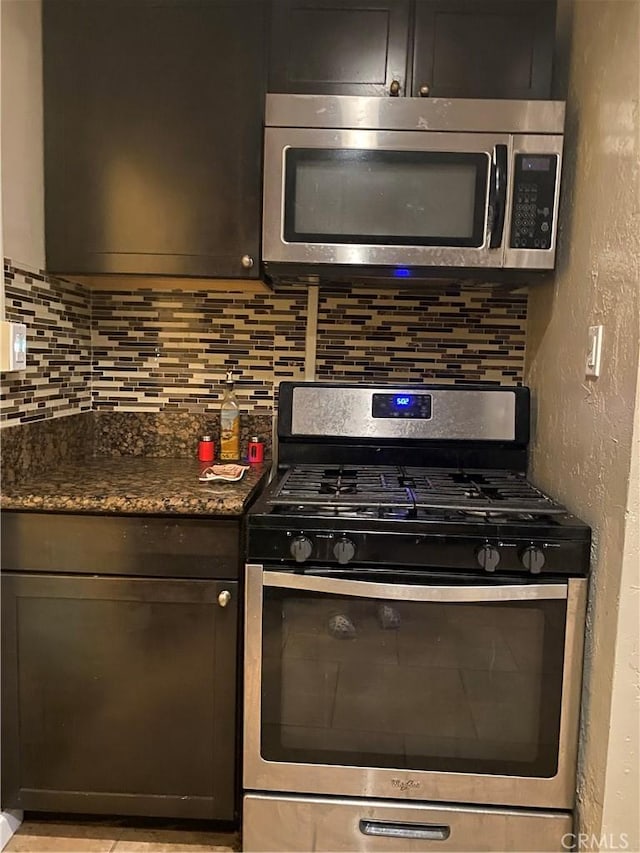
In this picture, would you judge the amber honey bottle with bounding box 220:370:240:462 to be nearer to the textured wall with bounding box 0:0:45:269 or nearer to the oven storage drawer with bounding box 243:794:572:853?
the textured wall with bounding box 0:0:45:269

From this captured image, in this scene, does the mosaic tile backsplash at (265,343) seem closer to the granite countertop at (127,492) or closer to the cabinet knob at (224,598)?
the granite countertop at (127,492)

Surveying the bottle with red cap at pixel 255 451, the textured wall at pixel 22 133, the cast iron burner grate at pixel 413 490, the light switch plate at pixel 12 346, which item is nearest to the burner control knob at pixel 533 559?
the cast iron burner grate at pixel 413 490

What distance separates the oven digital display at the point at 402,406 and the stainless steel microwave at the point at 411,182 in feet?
1.36

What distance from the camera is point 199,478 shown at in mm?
1654

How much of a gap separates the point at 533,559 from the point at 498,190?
0.89 m

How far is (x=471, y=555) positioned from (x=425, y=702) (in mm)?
347

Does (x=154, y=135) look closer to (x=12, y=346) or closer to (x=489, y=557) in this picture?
(x=12, y=346)

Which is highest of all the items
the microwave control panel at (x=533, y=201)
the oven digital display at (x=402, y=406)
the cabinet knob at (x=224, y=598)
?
the microwave control panel at (x=533, y=201)

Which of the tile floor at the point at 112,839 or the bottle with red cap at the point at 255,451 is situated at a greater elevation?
the bottle with red cap at the point at 255,451

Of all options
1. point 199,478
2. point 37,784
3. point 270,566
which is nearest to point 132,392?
point 199,478

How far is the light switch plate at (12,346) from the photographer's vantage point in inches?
55.9

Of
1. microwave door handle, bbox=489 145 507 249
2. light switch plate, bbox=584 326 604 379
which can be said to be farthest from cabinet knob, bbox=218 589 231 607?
microwave door handle, bbox=489 145 507 249

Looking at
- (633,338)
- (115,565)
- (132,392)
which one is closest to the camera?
(633,338)

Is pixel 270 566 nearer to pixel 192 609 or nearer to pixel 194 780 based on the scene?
pixel 192 609
